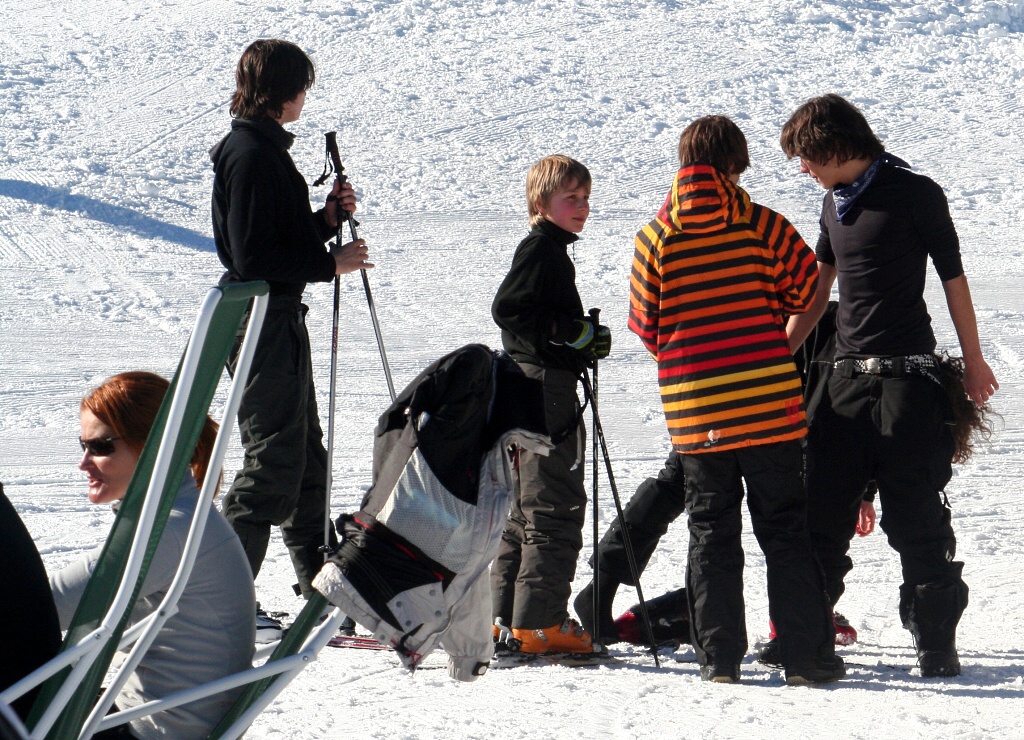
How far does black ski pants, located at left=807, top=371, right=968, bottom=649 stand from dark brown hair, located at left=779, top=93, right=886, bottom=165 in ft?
2.30

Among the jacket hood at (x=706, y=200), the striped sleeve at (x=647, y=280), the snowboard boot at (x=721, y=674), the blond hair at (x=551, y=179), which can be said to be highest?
the blond hair at (x=551, y=179)

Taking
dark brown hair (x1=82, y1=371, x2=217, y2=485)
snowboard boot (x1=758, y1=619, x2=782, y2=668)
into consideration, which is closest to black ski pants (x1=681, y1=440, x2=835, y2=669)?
snowboard boot (x1=758, y1=619, x2=782, y2=668)

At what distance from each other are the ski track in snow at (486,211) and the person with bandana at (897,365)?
334 millimetres

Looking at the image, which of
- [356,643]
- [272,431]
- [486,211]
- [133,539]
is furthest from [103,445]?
[486,211]

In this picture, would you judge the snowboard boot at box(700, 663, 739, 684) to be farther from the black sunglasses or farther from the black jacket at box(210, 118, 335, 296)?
the black sunglasses

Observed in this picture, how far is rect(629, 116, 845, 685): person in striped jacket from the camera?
12.7 ft

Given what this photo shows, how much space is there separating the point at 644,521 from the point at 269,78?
6.48 ft

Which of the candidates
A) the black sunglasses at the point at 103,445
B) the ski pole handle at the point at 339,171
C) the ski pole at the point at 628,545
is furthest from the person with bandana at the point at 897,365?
the black sunglasses at the point at 103,445

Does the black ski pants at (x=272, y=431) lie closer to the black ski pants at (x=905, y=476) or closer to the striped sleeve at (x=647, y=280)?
the striped sleeve at (x=647, y=280)

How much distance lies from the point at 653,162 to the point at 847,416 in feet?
34.3

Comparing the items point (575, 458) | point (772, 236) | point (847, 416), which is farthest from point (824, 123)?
point (575, 458)

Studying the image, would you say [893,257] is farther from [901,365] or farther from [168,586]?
[168,586]

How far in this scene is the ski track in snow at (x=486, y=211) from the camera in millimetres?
3758

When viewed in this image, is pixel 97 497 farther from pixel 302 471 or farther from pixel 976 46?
pixel 976 46
